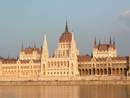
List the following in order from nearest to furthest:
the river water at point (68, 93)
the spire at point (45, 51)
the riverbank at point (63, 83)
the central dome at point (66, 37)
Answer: the river water at point (68, 93) → the riverbank at point (63, 83) → the spire at point (45, 51) → the central dome at point (66, 37)

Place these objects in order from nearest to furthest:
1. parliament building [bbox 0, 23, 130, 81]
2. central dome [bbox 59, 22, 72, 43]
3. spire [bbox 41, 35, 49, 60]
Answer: parliament building [bbox 0, 23, 130, 81]
spire [bbox 41, 35, 49, 60]
central dome [bbox 59, 22, 72, 43]

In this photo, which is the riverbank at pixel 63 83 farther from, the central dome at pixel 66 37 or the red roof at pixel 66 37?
the red roof at pixel 66 37

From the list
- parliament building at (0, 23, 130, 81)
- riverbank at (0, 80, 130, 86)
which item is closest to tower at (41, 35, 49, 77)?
parliament building at (0, 23, 130, 81)

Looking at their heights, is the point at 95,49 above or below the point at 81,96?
above

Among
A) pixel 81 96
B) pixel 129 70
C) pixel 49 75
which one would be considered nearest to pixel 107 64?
pixel 129 70

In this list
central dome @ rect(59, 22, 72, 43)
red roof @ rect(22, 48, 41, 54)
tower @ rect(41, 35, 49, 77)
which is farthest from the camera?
red roof @ rect(22, 48, 41, 54)

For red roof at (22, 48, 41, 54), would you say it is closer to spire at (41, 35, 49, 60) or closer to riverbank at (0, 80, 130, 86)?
spire at (41, 35, 49, 60)

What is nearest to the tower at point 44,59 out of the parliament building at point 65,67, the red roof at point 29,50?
the parliament building at point 65,67

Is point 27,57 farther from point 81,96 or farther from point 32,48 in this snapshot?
point 81,96

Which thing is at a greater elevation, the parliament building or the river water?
the parliament building

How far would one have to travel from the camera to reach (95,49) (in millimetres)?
139750

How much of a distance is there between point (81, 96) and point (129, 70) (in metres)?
54.2

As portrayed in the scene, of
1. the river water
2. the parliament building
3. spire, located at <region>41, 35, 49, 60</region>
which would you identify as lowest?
the river water

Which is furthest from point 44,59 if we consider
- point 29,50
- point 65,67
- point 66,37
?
point 29,50
